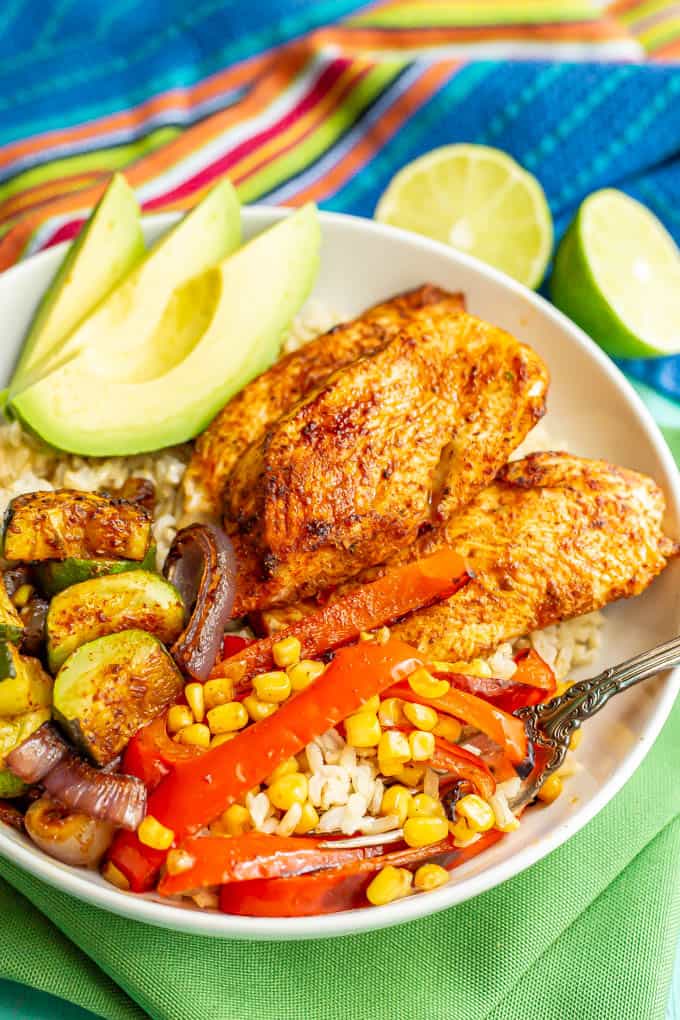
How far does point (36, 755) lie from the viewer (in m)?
3.35

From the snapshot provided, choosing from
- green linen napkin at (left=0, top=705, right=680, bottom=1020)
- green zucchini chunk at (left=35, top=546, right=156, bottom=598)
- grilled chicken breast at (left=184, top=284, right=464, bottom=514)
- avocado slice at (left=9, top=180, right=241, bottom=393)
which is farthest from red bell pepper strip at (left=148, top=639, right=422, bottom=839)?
avocado slice at (left=9, top=180, right=241, bottom=393)

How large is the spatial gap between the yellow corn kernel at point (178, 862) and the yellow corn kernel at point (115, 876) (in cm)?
20

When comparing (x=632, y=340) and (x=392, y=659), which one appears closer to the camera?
(x=392, y=659)

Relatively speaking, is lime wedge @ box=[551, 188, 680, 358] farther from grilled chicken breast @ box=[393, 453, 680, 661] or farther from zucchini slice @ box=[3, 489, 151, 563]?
zucchini slice @ box=[3, 489, 151, 563]

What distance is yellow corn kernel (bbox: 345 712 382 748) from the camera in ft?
11.6

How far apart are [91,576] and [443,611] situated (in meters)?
1.38

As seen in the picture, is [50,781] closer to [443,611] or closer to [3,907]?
[3,907]

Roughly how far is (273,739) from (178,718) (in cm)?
36

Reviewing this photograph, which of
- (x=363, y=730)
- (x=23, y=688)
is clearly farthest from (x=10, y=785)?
(x=363, y=730)

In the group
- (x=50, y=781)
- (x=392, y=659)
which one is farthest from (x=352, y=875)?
(x=50, y=781)

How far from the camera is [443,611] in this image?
3.98 meters

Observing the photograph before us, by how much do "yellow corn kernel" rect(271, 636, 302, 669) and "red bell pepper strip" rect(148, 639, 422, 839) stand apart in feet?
0.49

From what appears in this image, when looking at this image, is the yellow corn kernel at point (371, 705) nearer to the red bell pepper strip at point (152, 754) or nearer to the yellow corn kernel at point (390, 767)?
the yellow corn kernel at point (390, 767)

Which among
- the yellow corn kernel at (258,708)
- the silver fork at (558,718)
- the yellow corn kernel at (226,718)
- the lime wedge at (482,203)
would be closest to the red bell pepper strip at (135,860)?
the yellow corn kernel at (226,718)
